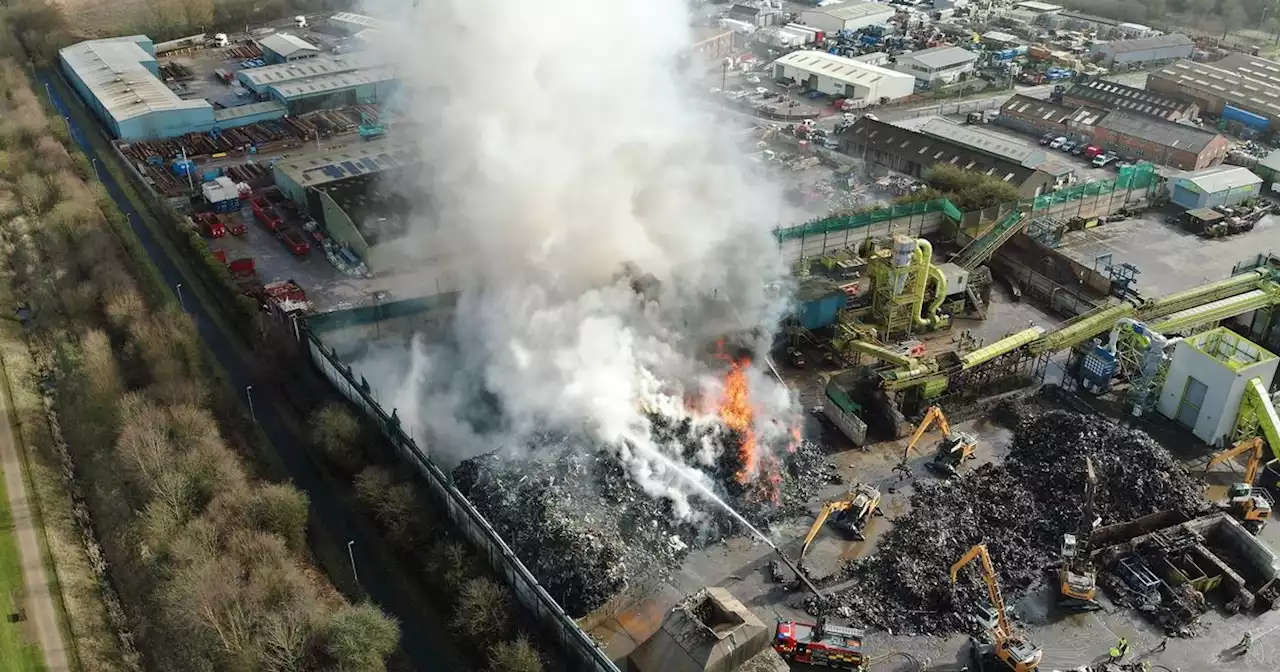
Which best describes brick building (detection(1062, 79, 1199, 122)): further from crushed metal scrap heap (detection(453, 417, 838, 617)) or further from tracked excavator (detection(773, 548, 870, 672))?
tracked excavator (detection(773, 548, 870, 672))

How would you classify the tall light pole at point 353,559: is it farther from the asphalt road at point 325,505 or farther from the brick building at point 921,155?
the brick building at point 921,155

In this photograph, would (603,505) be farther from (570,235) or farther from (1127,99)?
(1127,99)

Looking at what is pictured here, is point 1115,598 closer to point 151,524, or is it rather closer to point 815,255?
point 815,255

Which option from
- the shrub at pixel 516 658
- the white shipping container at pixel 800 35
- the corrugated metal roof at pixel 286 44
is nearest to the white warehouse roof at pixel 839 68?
the white shipping container at pixel 800 35

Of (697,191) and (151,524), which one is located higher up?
(697,191)

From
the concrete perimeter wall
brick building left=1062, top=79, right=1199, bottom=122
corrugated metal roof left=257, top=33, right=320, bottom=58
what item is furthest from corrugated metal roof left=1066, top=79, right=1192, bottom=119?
corrugated metal roof left=257, top=33, right=320, bottom=58

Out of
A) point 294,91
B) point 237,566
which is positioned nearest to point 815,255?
point 237,566

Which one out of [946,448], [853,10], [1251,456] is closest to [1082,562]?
[946,448]
